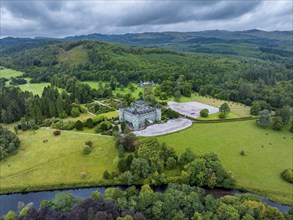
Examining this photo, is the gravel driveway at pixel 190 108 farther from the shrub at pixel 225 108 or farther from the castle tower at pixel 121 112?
the castle tower at pixel 121 112

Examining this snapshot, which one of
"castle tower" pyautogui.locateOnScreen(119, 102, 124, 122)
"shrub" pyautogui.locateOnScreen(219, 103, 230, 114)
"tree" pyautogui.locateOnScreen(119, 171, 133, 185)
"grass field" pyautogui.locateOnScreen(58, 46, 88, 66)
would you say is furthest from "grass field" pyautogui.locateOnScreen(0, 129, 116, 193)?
"grass field" pyautogui.locateOnScreen(58, 46, 88, 66)

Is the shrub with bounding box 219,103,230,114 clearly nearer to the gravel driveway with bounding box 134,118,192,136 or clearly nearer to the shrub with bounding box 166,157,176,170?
the gravel driveway with bounding box 134,118,192,136

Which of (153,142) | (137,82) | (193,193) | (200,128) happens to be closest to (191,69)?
(137,82)

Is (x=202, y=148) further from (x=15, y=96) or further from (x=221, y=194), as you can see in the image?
(x=15, y=96)

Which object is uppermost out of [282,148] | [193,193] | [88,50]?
[88,50]

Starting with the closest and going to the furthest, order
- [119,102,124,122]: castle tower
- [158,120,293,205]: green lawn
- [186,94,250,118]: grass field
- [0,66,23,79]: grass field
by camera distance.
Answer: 1. [158,120,293,205]: green lawn
2. [119,102,124,122]: castle tower
3. [186,94,250,118]: grass field
4. [0,66,23,79]: grass field

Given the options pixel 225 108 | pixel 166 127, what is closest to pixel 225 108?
pixel 225 108

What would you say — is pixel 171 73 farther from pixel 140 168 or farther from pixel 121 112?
pixel 140 168
